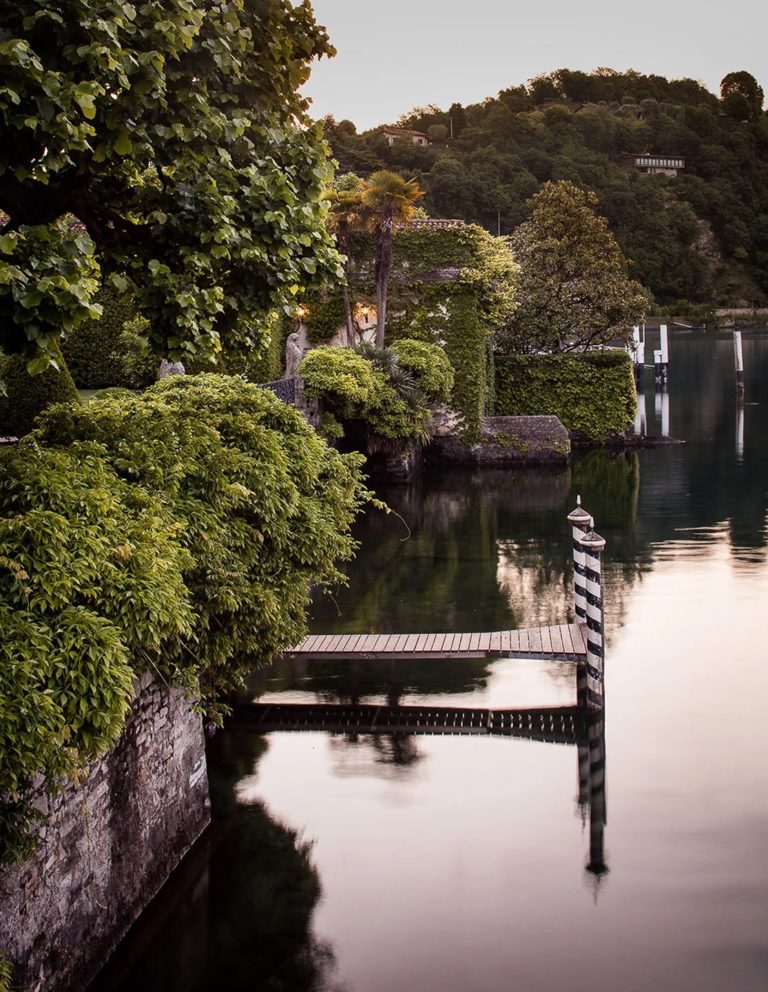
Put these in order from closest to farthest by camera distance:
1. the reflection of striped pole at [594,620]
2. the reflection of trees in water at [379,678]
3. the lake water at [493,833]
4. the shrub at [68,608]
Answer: the shrub at [68,608] → the lake water at [493,833] → the reflection of striped pole at [594,620] → the reflection of trees in water at [379,678]

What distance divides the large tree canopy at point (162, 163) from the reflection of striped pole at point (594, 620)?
444 centimetres

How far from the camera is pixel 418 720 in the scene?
12703mm

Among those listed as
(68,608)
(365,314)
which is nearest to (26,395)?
(68,608)

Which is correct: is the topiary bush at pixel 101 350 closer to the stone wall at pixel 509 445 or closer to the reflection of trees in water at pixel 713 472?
the stone wall at pixel 509 445

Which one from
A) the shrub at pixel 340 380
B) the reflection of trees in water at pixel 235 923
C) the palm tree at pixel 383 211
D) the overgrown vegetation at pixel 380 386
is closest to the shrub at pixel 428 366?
the overgrown vegetation at pixel 380 386

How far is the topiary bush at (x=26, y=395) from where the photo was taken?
19.7m

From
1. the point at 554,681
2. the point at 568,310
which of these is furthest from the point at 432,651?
the point at 568,310

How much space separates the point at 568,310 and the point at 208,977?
3420 centimetres

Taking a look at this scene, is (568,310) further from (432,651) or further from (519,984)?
(519,984)

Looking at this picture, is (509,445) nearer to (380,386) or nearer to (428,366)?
(428,366)

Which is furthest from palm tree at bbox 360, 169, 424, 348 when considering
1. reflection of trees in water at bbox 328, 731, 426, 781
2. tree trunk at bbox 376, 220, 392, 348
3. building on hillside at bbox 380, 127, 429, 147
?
building on hillside at bbox 380, 127, 429, 147

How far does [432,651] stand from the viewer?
1262 centimetres

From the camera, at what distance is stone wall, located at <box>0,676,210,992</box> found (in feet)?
21.4

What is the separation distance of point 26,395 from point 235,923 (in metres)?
13.5
